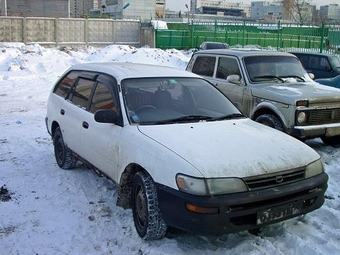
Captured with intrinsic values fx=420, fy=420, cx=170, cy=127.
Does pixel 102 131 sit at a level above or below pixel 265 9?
below

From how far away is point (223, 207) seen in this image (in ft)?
11.1

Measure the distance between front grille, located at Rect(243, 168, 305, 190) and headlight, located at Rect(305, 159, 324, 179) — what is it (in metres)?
0.11

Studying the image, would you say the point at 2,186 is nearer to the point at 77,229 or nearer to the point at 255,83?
the point at 77,229

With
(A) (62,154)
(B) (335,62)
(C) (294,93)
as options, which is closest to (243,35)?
(B) (335,62)

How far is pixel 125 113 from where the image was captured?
443 centimetres

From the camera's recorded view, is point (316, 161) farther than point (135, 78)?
No

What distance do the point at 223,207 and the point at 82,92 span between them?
2.89 metres

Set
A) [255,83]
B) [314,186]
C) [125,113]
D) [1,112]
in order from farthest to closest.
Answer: [1,112] → [255,83] → [125,113] → [314,186]

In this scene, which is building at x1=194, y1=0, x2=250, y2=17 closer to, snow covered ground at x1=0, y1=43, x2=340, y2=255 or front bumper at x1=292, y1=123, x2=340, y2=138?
front bumper at x1=292, y1=123, x2=340, y2=138

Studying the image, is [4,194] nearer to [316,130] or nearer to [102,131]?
[102,131]

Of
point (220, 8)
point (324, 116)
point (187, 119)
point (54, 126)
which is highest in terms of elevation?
point (220, 8)

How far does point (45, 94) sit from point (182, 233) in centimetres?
1078

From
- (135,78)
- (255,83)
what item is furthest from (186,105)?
(255,83)

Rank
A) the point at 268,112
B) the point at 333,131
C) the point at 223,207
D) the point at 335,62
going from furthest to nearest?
1. the point at 335,62
2. the point at 268,112
3. the point at 333,131
4. the point at 223,207
